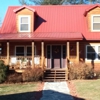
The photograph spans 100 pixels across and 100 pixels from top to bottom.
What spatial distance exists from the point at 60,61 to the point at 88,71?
4725 millimetres

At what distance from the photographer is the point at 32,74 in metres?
19.3

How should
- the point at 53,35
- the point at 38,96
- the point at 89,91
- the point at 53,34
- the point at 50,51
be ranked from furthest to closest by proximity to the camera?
the point at 50,51
the point at 53,34
the point at 53,35
the point at 89,91
the point at 38,96

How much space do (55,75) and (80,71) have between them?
2697 mm

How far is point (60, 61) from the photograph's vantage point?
2406 centimetres

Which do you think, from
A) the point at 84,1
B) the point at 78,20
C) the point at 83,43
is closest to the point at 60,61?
the point at 83,43

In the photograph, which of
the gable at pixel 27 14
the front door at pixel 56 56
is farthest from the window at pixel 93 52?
the gable at pixel 27 14

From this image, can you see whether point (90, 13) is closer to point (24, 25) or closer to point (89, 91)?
point (24, 25)

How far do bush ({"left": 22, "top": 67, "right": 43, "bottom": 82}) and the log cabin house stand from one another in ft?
7.72

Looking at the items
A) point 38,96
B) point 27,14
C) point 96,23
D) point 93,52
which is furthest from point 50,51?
point 38,96

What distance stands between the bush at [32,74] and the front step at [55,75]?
46.6 inches

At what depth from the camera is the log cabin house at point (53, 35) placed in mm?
23219

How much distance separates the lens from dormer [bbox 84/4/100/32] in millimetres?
24250

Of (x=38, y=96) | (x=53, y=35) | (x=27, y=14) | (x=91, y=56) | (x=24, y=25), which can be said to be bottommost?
(x=38, y=96)

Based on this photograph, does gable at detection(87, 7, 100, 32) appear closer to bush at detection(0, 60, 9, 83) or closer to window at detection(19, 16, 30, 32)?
window at detection(19, 16, 30, 32)
